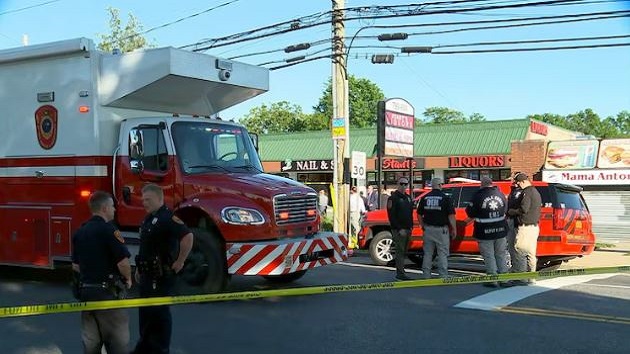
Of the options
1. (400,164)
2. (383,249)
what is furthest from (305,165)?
(383,249)

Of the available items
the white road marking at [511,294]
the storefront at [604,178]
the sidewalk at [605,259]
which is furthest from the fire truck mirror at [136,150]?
the storefront at [604,178]

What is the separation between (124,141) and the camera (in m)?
9.34

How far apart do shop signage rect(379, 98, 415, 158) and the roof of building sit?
39.1 feet

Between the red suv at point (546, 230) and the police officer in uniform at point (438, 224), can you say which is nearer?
the police officer in uniform at point (438, 224)

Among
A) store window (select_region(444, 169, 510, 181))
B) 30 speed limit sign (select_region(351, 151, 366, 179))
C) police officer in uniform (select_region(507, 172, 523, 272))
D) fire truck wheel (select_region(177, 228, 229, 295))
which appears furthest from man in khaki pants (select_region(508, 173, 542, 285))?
store window (select_region(444, 169, 510, 181))

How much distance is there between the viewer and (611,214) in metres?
21.0

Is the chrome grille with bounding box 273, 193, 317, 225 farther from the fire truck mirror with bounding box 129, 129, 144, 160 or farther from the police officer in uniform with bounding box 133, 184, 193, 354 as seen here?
the police officer in uniform with bounding box 133, 184, 193, 354

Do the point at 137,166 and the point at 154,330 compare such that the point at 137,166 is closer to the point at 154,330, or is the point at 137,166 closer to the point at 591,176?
the point at 154,330

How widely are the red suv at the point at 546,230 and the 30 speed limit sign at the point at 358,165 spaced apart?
3581 millimetres

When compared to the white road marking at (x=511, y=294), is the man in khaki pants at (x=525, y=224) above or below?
above

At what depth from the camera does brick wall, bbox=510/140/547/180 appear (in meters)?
23.4

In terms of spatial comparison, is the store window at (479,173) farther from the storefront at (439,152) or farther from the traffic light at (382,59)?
the traffic light at (382,59)

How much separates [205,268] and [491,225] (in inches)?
174

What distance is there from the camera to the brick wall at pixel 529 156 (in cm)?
2338
